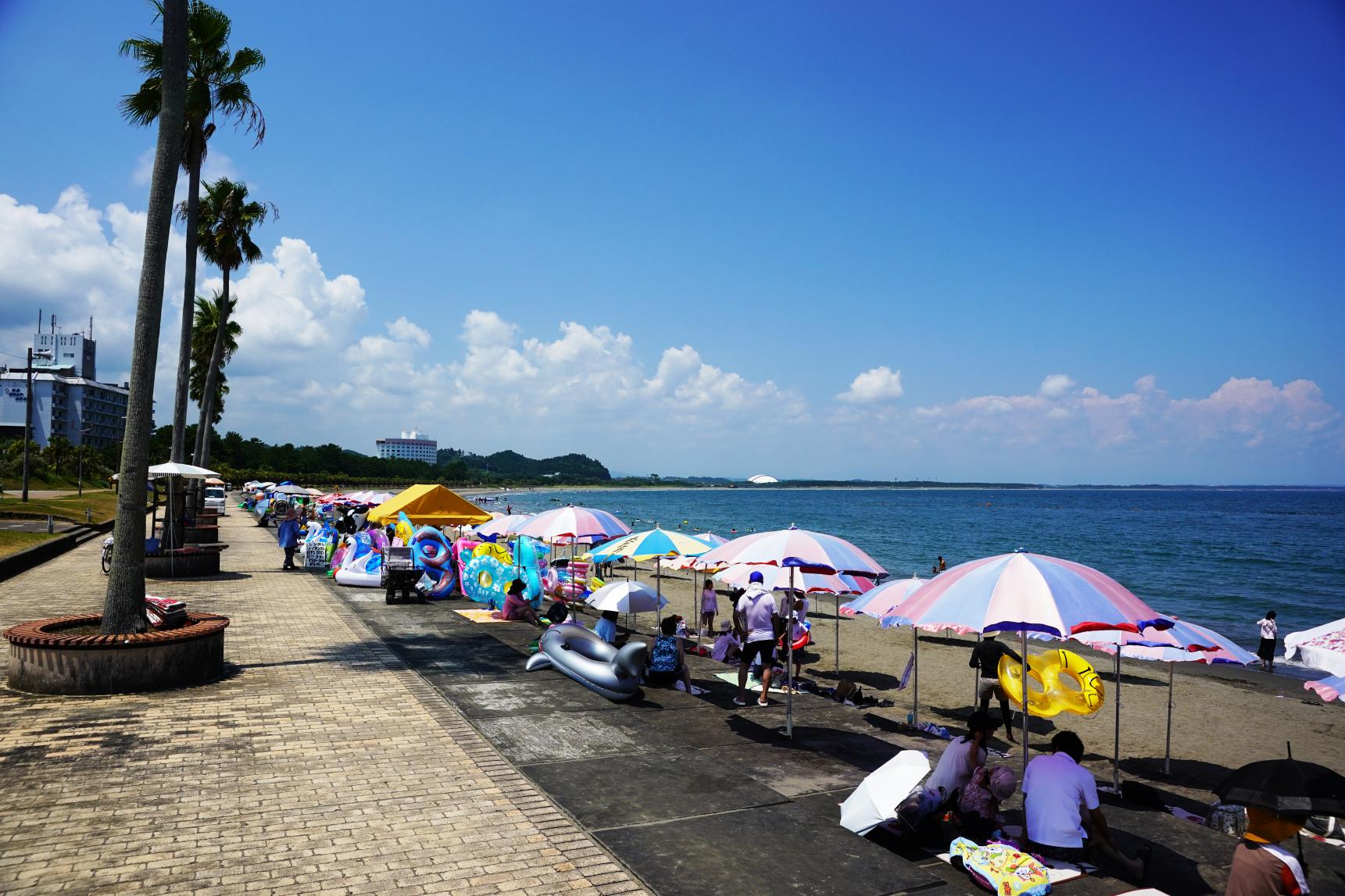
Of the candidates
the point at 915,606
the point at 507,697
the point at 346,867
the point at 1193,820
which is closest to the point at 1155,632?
the point at 1193,820

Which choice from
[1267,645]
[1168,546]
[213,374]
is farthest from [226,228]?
[1168,546]

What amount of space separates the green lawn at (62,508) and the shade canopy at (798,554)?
1195 inches

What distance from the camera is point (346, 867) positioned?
5.43 metres

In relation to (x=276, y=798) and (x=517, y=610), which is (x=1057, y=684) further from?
(x=517, y=610)

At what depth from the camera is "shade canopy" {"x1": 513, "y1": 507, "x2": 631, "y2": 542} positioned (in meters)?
16.1

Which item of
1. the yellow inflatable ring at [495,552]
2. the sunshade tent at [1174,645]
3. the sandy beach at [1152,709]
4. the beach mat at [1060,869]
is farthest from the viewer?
the yellow inflatable ring at [495,552]

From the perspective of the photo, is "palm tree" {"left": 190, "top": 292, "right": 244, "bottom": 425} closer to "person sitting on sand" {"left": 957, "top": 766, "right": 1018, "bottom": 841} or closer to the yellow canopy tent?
the yellow canopy tent

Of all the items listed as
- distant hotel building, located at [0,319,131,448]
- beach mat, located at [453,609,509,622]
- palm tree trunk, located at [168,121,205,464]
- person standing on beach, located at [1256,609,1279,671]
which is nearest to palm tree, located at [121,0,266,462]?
palm tree trunk, located at [168,121,205,464]

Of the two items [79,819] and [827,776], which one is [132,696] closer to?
[79,819]

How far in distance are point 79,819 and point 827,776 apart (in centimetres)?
625

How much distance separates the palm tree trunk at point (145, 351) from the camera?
1035cm

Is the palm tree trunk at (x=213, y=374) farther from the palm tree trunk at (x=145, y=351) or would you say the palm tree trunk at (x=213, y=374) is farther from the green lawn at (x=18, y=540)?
the palm tree trunk at (x=145, y=351)

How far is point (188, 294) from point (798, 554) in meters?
21.0

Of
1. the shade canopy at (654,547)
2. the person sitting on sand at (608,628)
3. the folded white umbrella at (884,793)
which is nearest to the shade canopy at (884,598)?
the shade canopy at (654,547)
